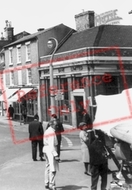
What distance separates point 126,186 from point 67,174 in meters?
3.81

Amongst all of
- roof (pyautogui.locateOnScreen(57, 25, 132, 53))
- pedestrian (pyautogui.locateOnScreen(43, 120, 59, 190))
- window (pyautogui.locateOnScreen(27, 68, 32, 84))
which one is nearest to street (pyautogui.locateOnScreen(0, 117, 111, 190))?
pedestrian (pyautogui.locateOnScreen(43, 120, 59, 190))

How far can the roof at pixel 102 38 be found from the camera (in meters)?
26.8

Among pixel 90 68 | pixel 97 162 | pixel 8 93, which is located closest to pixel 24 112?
pixel 8 93

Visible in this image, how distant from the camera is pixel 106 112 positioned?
10.3 metres

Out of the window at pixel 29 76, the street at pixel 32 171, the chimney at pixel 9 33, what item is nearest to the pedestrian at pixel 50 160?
the street at pixel 32 171

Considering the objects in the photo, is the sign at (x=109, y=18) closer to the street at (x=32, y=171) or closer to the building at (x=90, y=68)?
the building at (x=90, y=68)

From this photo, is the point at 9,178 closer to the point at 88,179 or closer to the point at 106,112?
the point at 88,179

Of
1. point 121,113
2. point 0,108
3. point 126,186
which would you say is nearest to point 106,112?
point 121,113

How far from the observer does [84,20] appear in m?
31.5

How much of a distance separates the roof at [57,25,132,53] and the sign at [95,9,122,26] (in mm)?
24595

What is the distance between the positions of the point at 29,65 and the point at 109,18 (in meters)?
25.8

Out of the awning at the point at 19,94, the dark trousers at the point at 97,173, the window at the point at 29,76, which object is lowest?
the dark trousers at the point at 97,173

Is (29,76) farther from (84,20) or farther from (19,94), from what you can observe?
(84,20)

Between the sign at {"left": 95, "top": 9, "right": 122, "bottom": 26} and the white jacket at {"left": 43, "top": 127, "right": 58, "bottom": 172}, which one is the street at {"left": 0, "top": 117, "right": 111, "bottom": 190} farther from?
the sign at {"left": 95, "top": 9, "right": 122, "bottom": 26}
